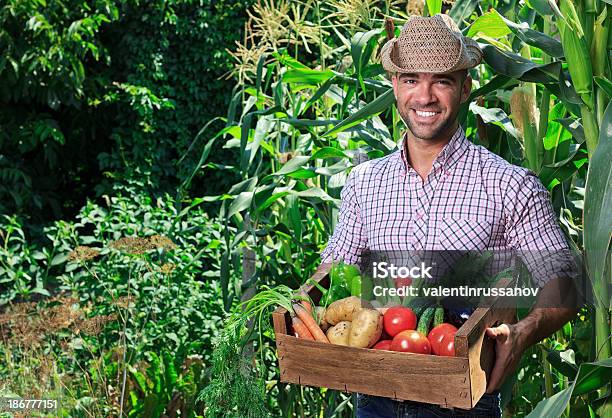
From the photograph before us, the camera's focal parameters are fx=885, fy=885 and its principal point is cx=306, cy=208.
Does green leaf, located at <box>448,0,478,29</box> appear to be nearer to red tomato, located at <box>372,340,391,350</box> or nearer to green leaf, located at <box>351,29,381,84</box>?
green leaf, located at <box>351,29,381,84</box>

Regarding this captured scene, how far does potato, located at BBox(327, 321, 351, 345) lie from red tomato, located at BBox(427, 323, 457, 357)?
0.14m

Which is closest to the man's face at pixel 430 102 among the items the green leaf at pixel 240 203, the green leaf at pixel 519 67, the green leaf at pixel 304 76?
the green leaf at pixel 519 67

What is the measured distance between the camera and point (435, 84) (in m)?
1.65

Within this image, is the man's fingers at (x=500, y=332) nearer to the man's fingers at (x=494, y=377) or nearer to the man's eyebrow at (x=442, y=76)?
the man's fingers at (x=494, y=377)

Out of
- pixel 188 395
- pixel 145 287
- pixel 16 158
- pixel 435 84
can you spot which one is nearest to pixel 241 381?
pixel 435 84

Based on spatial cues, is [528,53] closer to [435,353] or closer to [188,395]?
[435,353]

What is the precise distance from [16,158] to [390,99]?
4033 millimetres

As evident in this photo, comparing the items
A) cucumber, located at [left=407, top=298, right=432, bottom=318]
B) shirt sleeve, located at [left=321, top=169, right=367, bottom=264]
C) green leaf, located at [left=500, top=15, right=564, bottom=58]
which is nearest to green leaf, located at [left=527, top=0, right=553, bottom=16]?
green leaf, located at [left=500, top=15, right=564, bottom=58]

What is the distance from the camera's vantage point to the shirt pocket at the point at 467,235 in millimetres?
1632

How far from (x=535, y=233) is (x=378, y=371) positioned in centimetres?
39

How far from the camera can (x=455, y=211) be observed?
167cm

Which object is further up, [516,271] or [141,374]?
[516,271]

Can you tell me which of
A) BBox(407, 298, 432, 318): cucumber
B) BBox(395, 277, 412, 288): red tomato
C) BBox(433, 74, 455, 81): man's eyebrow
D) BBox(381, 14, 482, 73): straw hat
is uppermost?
BBox(381, 14, 482, 73): straw hat

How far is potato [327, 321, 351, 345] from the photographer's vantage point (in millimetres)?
1468
